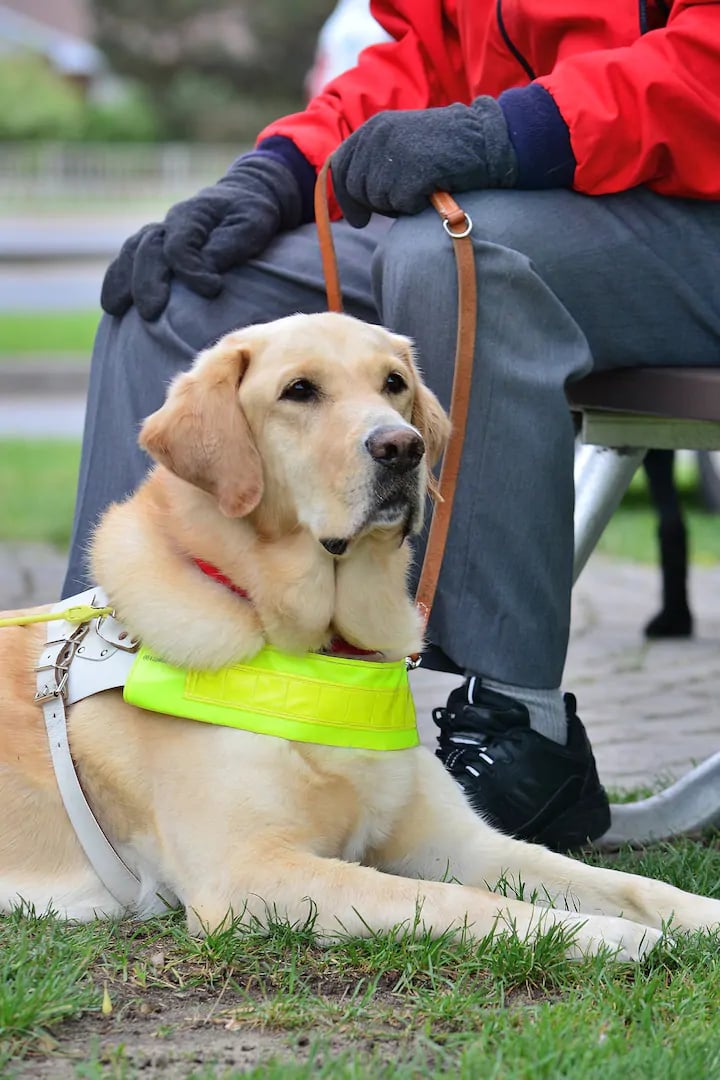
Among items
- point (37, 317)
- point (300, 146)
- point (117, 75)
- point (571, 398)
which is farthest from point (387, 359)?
point (117, 75)

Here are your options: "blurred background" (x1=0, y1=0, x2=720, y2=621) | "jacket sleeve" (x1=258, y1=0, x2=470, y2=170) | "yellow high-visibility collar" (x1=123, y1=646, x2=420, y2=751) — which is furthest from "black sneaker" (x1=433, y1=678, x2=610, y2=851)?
"blurred background" (x1=0, y1=0, x2=720, y2=621)

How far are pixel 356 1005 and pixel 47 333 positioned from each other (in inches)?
800

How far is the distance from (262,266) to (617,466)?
1173mm

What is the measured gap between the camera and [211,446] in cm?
273

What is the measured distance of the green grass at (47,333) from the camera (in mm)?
19547

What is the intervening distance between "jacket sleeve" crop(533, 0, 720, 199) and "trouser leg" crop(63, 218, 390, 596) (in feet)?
2.37

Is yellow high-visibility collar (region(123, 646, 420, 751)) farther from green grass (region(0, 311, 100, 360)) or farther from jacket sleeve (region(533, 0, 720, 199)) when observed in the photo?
green grass (region(0, 311, 100, 360))

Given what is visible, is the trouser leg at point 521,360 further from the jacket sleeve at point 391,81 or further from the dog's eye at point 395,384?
the jacket sleeve at point 391,81

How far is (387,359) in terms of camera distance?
2910 mm

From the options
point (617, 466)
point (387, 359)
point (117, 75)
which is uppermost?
point (117, 75)

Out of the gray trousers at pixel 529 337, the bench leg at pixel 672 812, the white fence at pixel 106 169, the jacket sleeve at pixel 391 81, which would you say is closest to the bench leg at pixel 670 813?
the bench leg at pixel 672 812

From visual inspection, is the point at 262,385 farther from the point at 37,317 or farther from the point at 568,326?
the point at 37,317

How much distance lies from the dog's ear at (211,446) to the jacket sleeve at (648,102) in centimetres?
95

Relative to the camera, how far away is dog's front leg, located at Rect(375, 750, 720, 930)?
278cm
